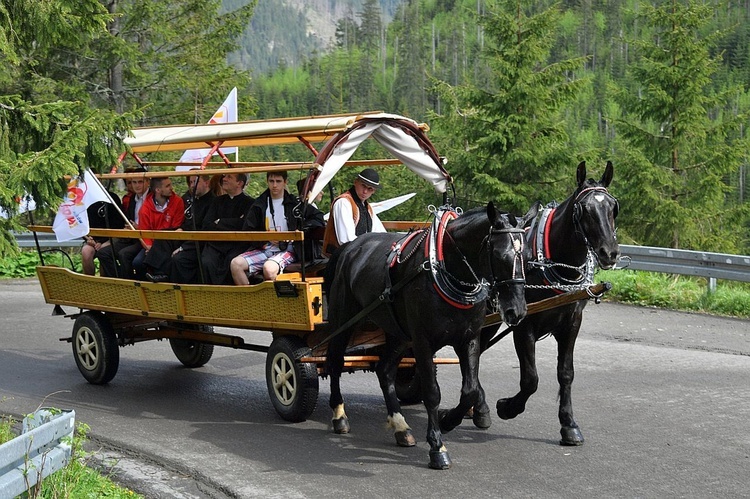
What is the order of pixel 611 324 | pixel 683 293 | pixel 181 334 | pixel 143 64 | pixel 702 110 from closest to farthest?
pixel 181 334 < pixel 611 324 < pixel 683 293 < pixel 143 64 < pixel 702 110

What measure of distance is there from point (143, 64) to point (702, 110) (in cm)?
1457

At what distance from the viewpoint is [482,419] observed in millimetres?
→ 7957

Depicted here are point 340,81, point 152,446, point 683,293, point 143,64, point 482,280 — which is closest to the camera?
point 482,280

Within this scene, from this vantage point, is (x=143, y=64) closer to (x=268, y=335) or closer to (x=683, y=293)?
(x=268, y=335)

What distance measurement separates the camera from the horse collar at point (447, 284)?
691 centimetres

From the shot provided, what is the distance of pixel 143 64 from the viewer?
24.5m

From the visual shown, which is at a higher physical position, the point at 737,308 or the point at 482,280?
the point at 482,280

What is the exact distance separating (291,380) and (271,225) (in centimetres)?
143

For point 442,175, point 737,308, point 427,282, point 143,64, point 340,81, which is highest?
point 340,81

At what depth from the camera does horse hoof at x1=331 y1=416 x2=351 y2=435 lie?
26.1 feet

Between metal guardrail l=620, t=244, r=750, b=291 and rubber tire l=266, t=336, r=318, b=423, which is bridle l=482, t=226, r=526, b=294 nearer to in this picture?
rubber tire l=266, t=336, r=318, b=423

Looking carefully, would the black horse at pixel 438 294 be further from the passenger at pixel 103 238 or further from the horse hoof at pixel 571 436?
the passenger at pixel 103 238

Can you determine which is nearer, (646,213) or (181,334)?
(181,334)

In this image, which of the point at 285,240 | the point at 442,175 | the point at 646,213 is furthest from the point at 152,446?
the point at 646,213
